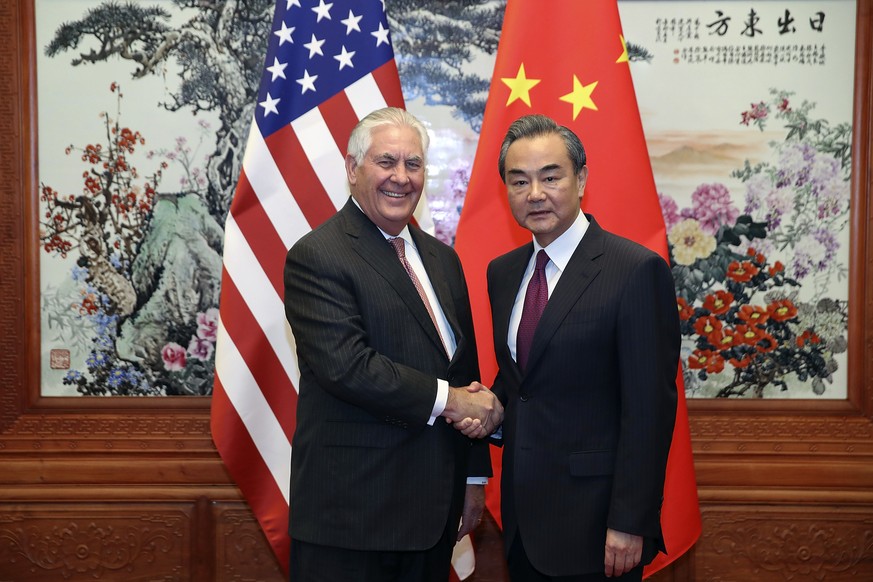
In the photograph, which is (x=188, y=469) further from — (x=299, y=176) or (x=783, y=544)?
(x=783, y=544)

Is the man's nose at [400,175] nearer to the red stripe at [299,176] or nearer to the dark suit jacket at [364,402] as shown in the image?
the dark suit jacket at [364,402]

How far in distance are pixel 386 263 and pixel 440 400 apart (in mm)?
375

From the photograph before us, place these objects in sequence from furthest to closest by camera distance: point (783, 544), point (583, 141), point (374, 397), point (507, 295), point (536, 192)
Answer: point (783, 544) < point (583, 141) < point (507, 295) < point (536, 192) < point (374, 397)

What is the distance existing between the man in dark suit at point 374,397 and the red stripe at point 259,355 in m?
0.71

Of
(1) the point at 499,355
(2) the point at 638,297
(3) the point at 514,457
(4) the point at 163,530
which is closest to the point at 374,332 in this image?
(1) the point at 499,355

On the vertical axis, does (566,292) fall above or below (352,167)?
below

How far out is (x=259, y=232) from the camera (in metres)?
2.62

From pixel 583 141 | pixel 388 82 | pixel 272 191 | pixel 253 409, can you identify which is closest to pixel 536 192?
pixel 583 141

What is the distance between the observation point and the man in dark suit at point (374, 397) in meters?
1.81

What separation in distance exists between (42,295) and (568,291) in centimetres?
231

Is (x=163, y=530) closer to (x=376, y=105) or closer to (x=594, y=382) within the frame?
(x=376, y=105)

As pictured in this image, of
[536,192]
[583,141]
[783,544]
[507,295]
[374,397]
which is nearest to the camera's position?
[374,397]

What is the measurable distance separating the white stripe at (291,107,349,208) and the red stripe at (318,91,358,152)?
0.05ft

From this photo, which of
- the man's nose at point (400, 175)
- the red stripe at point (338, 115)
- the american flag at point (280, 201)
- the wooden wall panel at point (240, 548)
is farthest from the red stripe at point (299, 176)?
the wooden wall panel at point (240, 548)
